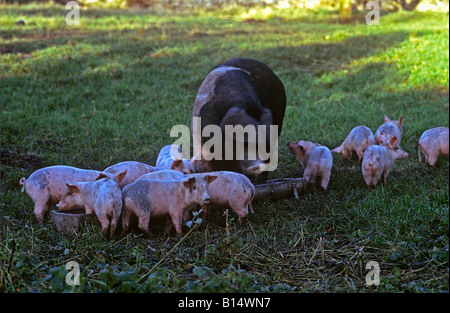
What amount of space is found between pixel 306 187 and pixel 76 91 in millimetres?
6152

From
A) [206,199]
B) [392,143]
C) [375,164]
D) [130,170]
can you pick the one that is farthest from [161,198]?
[392,143]

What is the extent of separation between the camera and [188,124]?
8727mm

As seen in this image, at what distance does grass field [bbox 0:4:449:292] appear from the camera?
11.8 ft

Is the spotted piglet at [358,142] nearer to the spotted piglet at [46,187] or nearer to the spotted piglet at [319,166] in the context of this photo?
the spotted piglet at [319,166]

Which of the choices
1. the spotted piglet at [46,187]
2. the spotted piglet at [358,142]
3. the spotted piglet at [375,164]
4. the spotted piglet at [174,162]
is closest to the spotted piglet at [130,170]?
the spotted piglet at [46,187]

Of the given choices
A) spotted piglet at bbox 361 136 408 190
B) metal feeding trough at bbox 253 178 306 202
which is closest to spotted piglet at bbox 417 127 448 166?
spotted piglet at bbox 361 136 408 190

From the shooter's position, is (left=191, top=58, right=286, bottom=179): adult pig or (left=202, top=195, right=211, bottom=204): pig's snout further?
(left=191, top=58, right=286, bottom=179): adult pig

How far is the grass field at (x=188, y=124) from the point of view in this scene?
3604 millimetres

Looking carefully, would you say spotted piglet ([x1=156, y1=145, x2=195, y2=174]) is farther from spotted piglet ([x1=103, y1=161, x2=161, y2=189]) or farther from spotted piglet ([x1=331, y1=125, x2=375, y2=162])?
spotted piglet ([x1=331, y1=125, x2=375, y2=162])

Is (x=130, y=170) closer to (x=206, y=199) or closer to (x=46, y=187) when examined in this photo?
(x=46, y=187)

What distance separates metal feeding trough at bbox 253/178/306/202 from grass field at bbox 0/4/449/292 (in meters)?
0.10

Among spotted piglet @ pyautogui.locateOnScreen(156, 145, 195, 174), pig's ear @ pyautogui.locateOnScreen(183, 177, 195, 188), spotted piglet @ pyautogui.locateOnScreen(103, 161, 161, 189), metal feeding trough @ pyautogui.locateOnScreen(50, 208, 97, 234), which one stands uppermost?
pig's ear @ pyautogui.locateOnScreen(183, 177, 195, 188)
